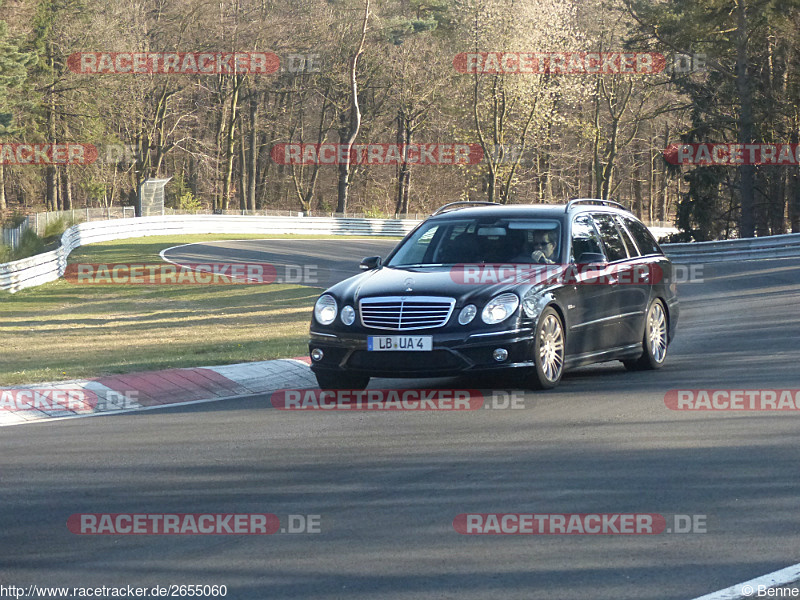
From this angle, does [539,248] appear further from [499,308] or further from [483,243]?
[499,308]

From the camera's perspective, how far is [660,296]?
12297mm

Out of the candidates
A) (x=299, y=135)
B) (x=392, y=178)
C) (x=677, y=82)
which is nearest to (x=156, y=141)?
(x=299, y=135)

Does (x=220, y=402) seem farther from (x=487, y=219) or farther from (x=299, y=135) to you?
(x=299, y=135)

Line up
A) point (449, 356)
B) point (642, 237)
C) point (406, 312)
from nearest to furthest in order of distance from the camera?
point (449, 356), point (406, 312), point (642, 237)

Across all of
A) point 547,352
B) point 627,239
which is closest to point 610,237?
point 627,239

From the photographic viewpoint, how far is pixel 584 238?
1130cm

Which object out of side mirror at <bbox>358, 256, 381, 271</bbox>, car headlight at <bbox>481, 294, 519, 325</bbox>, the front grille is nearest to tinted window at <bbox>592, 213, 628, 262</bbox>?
car headlight at <bbox>481, 294, 519, 325</bbox>

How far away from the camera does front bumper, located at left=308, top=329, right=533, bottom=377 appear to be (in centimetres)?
945

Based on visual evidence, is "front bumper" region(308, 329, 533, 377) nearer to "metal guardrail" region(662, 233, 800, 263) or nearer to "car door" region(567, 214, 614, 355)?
"car door" region(567, 214, 614, 355)

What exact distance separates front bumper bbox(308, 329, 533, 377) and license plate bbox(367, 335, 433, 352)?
3 centimetres

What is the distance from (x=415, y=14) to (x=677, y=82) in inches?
1343

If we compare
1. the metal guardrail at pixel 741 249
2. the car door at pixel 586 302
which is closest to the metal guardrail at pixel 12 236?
the metal guardrail at pixel 741 249

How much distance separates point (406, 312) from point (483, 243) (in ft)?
5.28

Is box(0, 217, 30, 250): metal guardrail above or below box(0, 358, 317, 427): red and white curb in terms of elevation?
above
